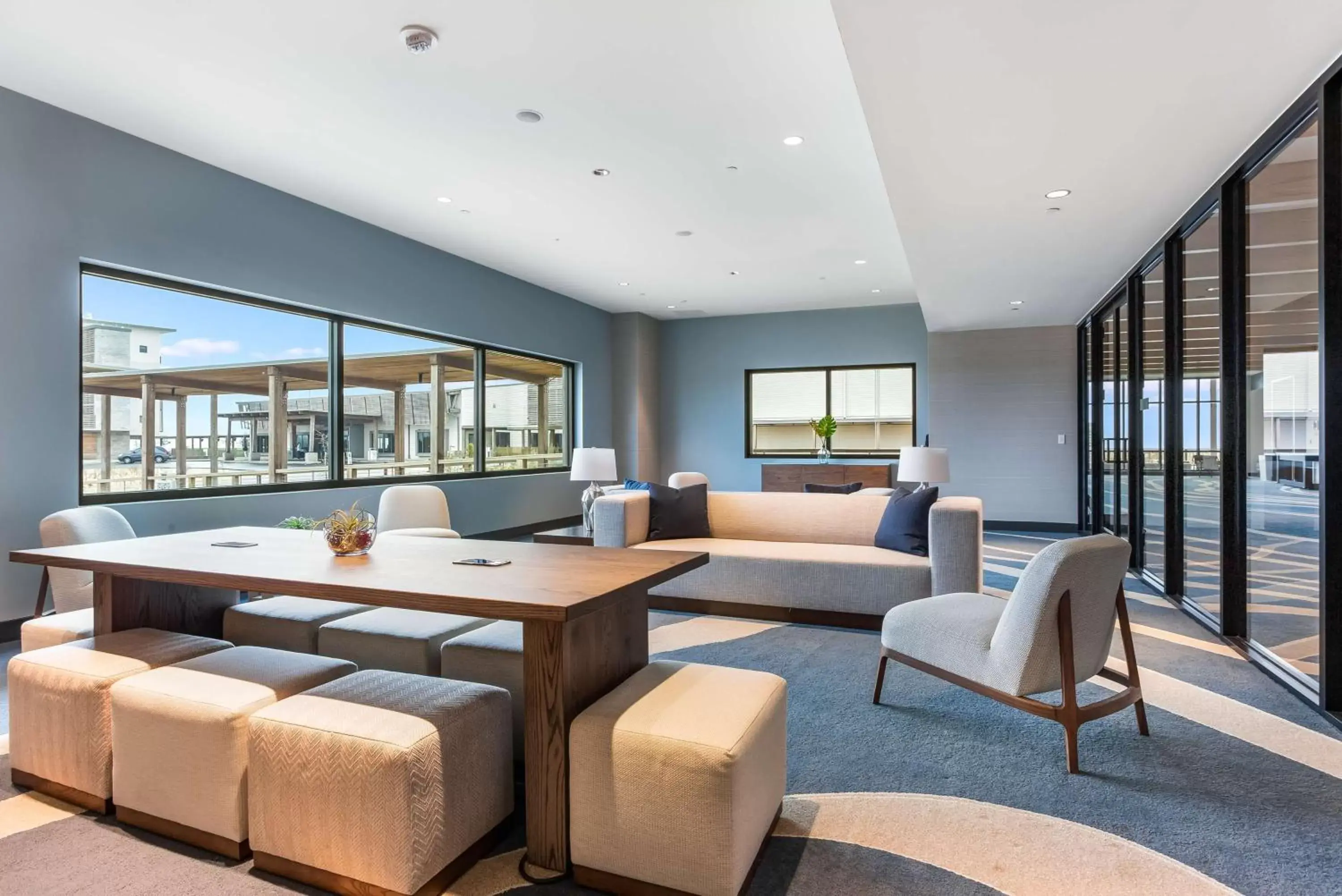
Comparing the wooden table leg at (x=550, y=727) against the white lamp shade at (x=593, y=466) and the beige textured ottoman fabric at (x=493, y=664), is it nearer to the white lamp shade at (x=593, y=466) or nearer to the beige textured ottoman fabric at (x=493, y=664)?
the beige textured ottoman fabric at (x=493, y=664)

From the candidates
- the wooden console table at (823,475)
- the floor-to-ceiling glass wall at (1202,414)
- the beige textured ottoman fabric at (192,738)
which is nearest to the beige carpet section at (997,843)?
the beige textured ottoman fabric at (192,738)

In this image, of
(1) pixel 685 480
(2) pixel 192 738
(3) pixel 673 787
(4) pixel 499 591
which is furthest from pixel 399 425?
(3) pixel 673 787

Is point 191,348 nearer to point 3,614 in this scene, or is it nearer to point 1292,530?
point 3,614

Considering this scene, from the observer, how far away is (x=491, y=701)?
1819 millimetres

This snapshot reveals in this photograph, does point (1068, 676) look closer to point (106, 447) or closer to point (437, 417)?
point (106, 447)

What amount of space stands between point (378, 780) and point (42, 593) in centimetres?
326

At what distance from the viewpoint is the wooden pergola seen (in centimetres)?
450

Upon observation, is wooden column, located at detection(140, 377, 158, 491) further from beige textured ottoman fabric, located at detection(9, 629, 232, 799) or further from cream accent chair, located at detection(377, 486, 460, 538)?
beige textured ottoman fabric, located at detection(9, 629, 232, 799)

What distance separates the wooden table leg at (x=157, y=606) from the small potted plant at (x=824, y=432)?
7.52 metres

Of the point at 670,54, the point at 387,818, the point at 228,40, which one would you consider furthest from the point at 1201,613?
the point at 228,40

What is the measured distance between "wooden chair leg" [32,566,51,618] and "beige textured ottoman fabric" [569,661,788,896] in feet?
11.1

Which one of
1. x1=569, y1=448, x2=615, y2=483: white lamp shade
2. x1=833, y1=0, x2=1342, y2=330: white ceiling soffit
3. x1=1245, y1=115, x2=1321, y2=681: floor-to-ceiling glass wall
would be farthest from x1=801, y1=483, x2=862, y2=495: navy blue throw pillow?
x1=1245, y1=115, x2=1321, y2=681: floor-to-ceiling glass wall

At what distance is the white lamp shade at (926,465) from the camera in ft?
15.8

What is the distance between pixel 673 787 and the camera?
155 centimetres
